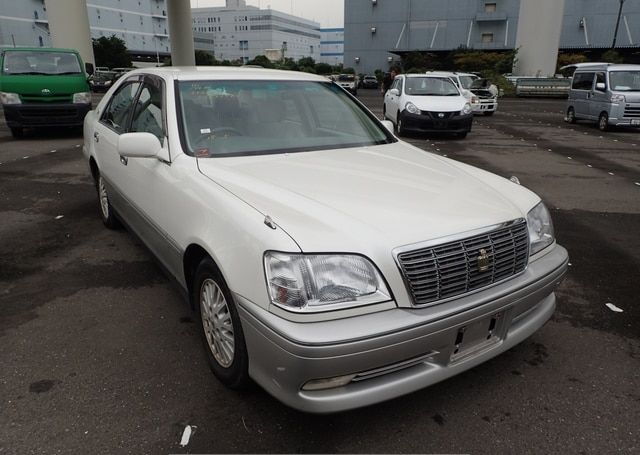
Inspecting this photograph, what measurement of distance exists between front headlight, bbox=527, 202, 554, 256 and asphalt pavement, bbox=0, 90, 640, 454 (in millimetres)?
704

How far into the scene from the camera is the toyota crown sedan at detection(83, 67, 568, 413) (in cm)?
202

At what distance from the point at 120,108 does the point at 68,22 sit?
23.1m

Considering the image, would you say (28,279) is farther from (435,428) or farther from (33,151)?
(33,151)

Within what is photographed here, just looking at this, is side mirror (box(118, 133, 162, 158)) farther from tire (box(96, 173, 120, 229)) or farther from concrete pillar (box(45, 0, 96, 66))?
concrete pillar (box(45, 0, 96, 66))

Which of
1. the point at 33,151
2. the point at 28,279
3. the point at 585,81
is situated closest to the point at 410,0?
the point at 585,81

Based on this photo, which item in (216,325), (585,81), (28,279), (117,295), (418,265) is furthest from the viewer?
(585,81)

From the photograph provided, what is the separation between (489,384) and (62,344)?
8.30 feet

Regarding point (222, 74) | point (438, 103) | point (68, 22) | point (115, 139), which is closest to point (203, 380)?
point (222, 74)

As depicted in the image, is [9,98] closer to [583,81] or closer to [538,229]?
[538,229]

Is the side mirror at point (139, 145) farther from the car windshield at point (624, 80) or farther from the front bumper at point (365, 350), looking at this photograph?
the car windshield at point (624, 80)

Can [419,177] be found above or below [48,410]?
above

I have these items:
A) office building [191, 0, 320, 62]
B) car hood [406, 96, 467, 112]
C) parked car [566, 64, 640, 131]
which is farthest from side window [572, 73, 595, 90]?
office building [191, 0, 320, 62]

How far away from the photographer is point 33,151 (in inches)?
400

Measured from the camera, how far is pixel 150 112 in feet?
11.6
